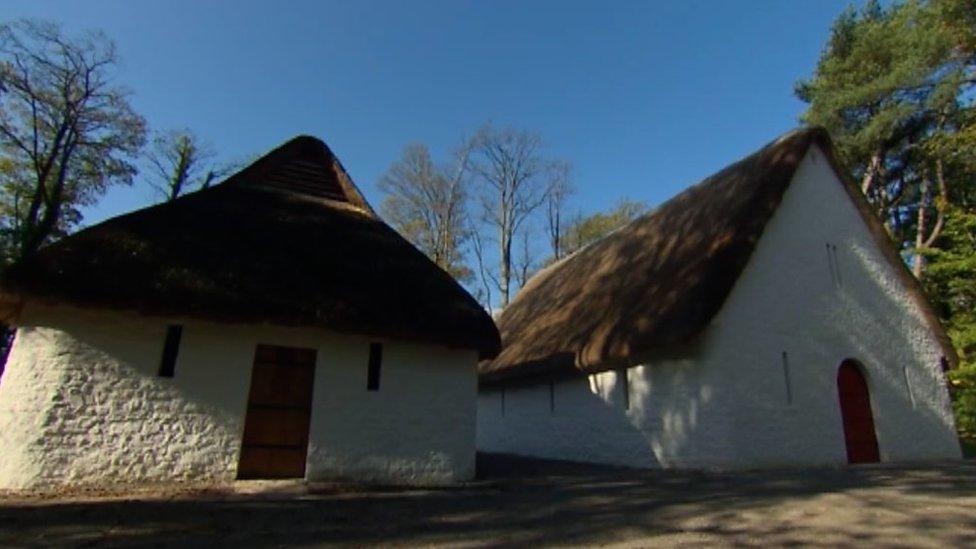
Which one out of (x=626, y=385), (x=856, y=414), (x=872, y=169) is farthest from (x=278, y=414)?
(x=872, y=169)

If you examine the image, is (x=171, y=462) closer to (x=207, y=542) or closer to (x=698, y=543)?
(x=207, y=542)

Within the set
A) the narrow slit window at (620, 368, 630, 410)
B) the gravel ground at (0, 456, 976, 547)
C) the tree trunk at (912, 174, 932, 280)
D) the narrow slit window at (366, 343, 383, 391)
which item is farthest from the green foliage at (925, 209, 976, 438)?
the narrow slit window at (366, 343, 383, 391)

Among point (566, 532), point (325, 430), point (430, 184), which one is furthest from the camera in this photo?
point (430, 184)

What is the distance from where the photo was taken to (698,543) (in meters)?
4.46

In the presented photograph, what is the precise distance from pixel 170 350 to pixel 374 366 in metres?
2.99

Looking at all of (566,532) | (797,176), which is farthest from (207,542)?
(797,176)

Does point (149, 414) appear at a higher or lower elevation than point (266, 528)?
higher

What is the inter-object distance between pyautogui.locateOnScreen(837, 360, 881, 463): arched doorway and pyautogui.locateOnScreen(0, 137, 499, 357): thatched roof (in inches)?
Result: 324

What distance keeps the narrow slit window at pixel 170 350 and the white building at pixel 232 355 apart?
0.02 meters

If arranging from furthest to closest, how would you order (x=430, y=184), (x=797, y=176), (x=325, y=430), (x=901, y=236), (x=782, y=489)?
(x=430, y=184) < (x=901, y=236) < (x=797, y=176) < (x=325, y=430) < (x=782, y=489)

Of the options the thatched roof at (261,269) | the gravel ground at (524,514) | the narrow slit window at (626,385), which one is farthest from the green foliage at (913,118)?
the thatched roof at (261,269)

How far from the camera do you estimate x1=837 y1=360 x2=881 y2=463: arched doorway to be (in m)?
11.7

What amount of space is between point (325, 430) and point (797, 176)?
470 inches

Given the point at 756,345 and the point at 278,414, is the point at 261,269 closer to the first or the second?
the point at 278,414
